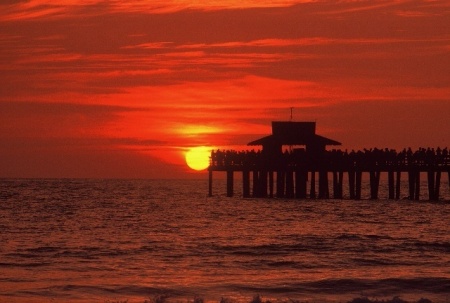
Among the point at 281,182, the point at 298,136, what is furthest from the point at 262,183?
the point at 298,136

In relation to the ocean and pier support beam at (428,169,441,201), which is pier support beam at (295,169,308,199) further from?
the ocean

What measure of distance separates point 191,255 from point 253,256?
2001 mm

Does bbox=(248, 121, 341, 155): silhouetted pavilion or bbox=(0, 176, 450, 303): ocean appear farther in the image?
bbox=(248, 121, 341, 155): silhouetted pavilion

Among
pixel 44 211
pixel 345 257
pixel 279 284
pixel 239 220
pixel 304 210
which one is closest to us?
pixel 279 284

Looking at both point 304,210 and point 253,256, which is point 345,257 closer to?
point 253,256

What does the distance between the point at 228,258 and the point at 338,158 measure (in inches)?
1319

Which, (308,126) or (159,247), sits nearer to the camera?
(159,247)

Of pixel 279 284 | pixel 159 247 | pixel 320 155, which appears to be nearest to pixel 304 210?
pixel 320 155

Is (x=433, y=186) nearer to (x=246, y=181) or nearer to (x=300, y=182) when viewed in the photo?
(x=300, y=182)

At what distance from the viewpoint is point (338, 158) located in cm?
6438

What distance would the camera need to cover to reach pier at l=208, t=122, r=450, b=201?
61.7 meters

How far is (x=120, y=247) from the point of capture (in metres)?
35.6

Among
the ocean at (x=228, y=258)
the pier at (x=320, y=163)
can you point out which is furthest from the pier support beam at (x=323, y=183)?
the ocean at (x=228, y=258)

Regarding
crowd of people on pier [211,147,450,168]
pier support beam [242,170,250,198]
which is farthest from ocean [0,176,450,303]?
pier support beam [242,170,250,198]
